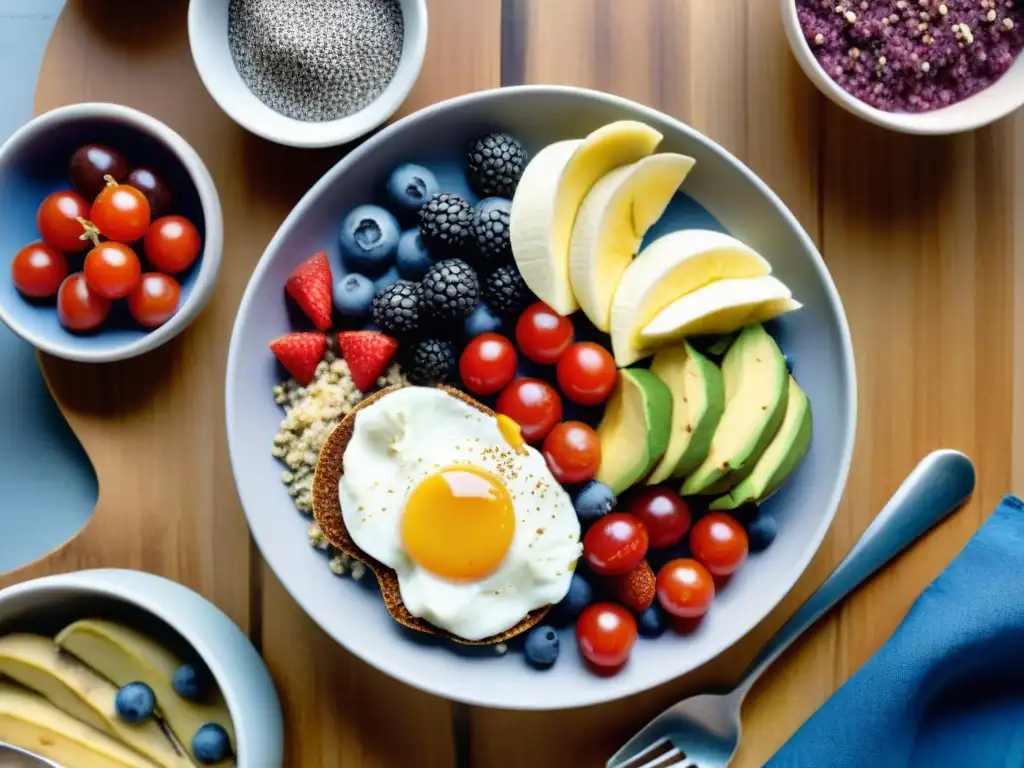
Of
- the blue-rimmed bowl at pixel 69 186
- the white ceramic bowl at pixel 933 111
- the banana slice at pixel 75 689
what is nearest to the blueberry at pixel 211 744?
the banana slice at pixel 75 689

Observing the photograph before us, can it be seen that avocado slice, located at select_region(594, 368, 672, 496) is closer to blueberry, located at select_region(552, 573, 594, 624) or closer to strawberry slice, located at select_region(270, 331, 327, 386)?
blueberry, located at select_region(552, 573, 594, 624)

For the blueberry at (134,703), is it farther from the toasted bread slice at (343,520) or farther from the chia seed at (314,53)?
the chia seed at (314,53)

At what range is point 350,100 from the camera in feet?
4.75

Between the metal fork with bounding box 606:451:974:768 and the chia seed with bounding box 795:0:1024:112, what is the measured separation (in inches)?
24.4

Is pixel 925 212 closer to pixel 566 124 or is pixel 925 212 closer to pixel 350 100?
pixel 566 124

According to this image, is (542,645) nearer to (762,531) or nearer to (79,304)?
(762,531)

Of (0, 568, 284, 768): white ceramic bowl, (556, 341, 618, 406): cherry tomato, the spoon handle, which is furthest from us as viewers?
the spoon handle

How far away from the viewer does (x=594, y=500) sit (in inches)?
53.7

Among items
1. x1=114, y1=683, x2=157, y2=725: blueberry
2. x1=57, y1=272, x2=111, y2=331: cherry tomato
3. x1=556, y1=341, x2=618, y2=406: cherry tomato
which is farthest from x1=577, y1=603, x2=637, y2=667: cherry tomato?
x1=57, y1=272, x2=111, y2=331: cherry tomato

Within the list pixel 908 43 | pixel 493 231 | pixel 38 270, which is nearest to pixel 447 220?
pixel 493 231

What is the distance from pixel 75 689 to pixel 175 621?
237 millimetres

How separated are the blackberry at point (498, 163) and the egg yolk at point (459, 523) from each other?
0.46 meters

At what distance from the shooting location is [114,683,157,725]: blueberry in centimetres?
132

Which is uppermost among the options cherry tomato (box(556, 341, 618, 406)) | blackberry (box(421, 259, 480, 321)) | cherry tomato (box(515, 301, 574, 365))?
blackberry (box(421, 259, 480, 321))
